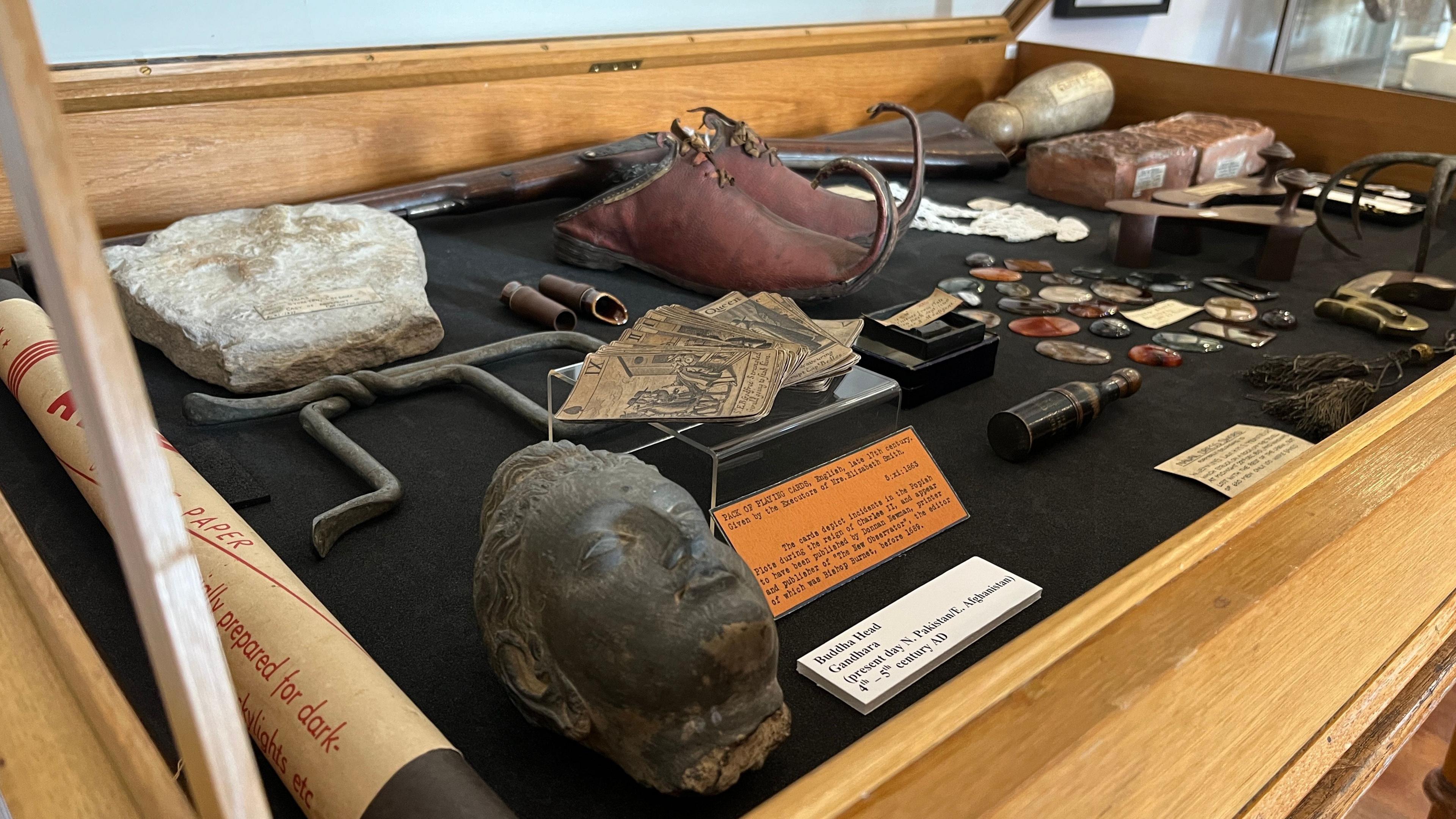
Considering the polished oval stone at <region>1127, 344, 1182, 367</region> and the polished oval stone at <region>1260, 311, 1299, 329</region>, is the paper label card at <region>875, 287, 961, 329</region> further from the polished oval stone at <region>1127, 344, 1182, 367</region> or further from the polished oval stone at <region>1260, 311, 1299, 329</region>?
the polished oval stone at <region>1260, 311, 1299, 329</region>

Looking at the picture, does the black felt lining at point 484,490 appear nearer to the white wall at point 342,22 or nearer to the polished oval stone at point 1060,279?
the polished oval stone at point 1060,279

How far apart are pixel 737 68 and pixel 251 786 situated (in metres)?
2.87

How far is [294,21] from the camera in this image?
230 centimetres

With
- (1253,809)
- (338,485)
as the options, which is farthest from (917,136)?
(1253,809)

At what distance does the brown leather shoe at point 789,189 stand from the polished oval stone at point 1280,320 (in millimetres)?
743

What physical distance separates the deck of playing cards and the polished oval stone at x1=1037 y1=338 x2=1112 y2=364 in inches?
23.5

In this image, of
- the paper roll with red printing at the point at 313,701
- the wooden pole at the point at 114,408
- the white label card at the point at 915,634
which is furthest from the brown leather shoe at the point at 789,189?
the wooden pole at the point at 114,408

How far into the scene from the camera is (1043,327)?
6.47ft

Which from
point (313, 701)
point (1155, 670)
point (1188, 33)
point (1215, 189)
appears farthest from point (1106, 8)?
point (313, 701)

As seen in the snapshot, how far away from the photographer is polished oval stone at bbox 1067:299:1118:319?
2.06m

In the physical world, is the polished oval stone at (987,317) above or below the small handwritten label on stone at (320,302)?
below

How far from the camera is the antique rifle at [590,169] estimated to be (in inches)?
92.0

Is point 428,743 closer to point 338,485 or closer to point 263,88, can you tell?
point 338,485

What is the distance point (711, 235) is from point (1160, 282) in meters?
1.04
